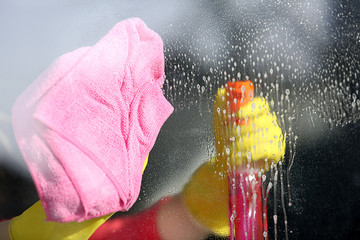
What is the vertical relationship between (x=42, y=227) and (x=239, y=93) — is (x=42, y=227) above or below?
below

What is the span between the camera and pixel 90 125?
0.44 m

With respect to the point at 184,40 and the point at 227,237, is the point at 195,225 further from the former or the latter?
the point at 184,40

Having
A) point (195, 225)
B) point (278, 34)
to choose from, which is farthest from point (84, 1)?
point (195, 225)

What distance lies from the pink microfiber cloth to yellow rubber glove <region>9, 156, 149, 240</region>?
4cm

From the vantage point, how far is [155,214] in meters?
0.56

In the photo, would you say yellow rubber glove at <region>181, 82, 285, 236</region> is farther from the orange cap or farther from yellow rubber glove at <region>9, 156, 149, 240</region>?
yellow rubber glove at <region>9, 156, 149, 240</region>

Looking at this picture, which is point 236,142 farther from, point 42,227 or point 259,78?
point 42,227

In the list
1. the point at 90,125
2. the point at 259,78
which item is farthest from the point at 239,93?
the point at 90,125

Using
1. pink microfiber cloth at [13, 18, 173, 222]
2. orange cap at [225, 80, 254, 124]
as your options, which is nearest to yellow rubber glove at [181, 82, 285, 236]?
orange cap at [225, 80, 254, 124]

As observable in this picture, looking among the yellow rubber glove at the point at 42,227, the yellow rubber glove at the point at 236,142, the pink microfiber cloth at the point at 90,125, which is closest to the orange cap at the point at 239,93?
the yellow rubber glove at the point at 236,142

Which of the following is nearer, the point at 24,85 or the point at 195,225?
the point at 24,85

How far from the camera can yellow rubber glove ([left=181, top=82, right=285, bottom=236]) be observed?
1.69 ft

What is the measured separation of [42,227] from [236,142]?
1.06 feet

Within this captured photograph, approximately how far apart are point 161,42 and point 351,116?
1.12ft
